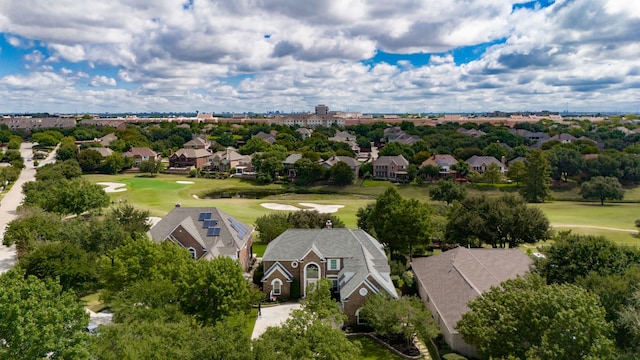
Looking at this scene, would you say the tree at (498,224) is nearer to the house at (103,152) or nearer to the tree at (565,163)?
the tree at (565,163)

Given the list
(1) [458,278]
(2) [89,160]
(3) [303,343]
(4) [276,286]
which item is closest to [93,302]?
(4) [276,286]

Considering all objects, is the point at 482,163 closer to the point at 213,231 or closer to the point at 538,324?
the point at 213,231

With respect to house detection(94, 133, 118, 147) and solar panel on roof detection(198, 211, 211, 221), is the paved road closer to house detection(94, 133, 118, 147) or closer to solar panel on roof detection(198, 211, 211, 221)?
house detection(94, 133, 118, 147)

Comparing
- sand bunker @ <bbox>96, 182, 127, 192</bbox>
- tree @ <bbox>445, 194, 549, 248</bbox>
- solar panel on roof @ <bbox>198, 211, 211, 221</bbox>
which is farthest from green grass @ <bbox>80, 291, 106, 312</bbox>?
sand bunker @ <bbox>96, 182, 127, 192</bbox>

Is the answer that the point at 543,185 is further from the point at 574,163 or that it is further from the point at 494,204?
the point at 494,204

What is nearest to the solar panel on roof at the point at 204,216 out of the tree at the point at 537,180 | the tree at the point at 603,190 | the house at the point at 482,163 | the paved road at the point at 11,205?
the paved road at the point at 11,205

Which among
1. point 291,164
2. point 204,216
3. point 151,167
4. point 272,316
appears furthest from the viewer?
point 151,167
